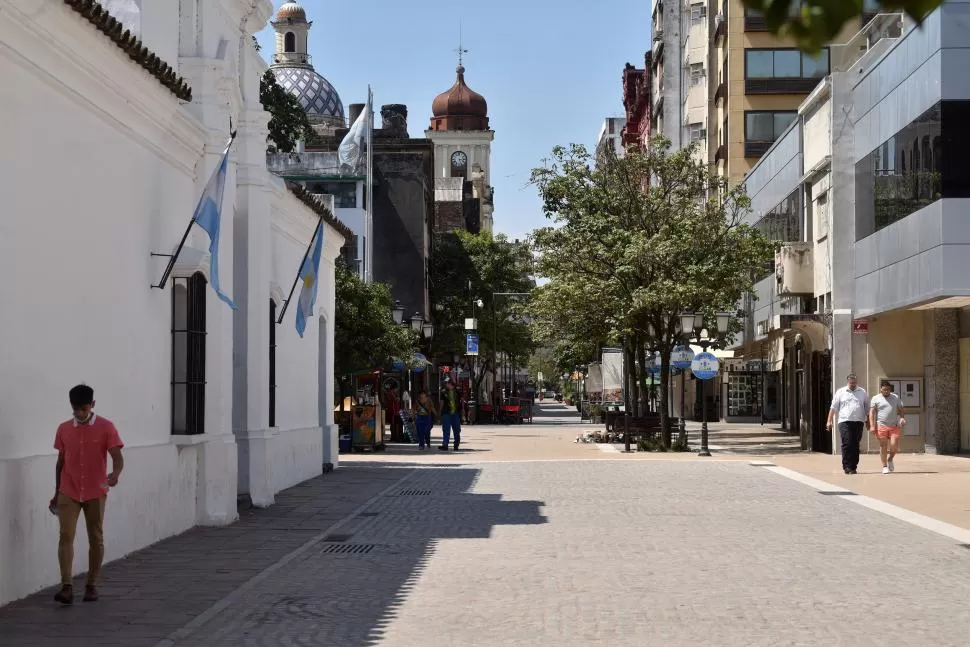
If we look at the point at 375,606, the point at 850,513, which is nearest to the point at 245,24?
the point at 850,513

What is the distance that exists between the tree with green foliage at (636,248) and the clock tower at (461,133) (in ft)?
356

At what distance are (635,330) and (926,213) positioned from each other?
10.5 metres

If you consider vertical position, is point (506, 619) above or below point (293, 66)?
below

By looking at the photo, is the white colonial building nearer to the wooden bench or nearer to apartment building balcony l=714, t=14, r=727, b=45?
the wooden bench

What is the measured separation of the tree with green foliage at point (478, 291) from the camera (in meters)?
79.5

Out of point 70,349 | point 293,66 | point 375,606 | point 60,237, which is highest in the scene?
point 293,66

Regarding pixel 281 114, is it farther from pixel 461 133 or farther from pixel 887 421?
pixel 461 133

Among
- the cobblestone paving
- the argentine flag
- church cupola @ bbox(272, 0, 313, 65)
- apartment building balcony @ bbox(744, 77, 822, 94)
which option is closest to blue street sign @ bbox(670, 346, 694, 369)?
the argentine flag

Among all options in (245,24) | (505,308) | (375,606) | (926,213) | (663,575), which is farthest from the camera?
(505,308)

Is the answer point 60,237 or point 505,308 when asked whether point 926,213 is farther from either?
point 505,308

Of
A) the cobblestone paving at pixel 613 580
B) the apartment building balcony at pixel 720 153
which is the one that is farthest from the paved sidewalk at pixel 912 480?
the apartment building balcony at pixel 720 153

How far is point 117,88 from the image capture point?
13008 millimetres

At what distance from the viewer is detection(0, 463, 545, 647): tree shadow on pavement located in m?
8.91

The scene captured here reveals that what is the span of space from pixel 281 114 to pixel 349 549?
88.4ft
